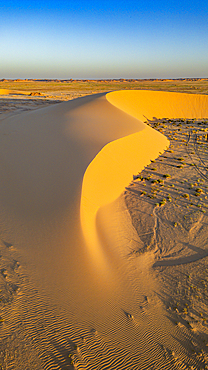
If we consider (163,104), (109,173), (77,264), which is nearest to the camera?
(77,264)

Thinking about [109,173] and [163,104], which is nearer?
[109,173]

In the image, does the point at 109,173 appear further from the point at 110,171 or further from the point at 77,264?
the point at 77,264

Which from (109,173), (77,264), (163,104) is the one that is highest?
(163,104)

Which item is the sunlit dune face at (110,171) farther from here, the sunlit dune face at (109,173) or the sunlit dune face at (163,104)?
the sunlit dune face at (163,104)

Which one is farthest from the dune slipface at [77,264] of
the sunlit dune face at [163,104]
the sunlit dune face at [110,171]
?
the sunlit dune face at [163,104]

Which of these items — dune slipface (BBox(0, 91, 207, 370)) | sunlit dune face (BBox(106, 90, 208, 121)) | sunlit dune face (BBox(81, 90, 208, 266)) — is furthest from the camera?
sunlit dune face (BBox(106, 90, 208, 121))

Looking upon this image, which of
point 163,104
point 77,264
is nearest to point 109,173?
point 77,264

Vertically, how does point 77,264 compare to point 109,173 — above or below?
below

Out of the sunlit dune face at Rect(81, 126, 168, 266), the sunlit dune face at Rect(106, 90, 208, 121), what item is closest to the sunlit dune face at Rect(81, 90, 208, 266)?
the sunlit dune face at Rect(81, 126, 168, 266)

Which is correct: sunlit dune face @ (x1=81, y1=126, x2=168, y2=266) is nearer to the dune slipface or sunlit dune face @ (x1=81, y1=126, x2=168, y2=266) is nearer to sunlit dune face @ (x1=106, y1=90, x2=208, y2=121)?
the dune slipface
